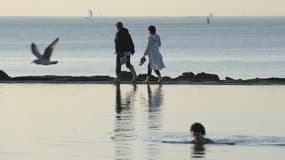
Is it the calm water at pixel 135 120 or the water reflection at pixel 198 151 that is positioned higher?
the calm water at pixel 135 120

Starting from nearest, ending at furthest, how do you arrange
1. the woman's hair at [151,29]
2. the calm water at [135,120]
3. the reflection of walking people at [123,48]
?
the calm water at [135,120] < the woman's hair at [151,29] < the reflection of walking people at [123,48]

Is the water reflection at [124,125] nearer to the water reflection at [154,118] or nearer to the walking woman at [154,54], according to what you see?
the water reflection at [154,118]

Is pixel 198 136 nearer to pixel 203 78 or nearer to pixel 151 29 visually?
pixel 151 29

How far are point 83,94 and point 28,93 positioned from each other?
1126 mm

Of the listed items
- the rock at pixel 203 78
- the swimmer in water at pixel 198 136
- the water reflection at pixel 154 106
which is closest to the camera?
the swimmer in water at pixel 198 136

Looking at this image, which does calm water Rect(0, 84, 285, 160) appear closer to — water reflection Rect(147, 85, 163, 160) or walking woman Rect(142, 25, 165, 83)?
water reflection Rect(147, 85, 163, 160)

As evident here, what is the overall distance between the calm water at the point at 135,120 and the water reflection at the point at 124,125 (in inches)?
0.5

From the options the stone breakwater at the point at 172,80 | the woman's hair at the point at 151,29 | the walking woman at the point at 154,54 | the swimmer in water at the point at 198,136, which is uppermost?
the woman's hair at the point at 151,29

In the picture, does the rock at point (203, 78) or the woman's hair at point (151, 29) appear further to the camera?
the rock at point (203, 78)

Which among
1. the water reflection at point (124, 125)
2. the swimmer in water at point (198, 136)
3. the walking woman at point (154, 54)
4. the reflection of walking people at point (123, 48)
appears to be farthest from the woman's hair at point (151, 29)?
the swimmer in water at point (198, 136)

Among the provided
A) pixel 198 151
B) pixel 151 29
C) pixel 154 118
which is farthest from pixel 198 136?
pixel 151 29

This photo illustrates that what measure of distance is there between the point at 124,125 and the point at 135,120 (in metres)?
0.79

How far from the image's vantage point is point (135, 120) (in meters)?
21.2

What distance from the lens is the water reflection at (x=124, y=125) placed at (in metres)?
17.3
